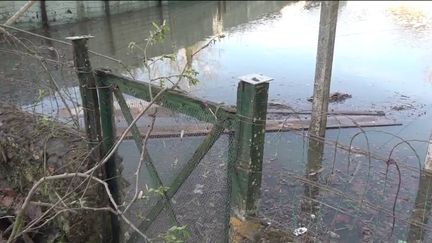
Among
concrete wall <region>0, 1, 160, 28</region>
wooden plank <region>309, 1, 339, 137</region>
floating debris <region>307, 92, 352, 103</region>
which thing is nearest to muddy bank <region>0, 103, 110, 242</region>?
wooden plank <region>309, 1, 339, 137</region>

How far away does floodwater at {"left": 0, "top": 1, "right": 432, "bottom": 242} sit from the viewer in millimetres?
4355

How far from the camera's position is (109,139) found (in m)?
3.88

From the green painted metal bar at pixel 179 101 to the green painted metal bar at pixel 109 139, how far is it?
5.7 inches

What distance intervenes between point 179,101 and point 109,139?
3.67ft

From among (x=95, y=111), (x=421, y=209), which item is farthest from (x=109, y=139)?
(x=421, y=209)

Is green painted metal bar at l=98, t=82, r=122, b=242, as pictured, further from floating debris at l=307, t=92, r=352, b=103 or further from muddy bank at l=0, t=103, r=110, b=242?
floating debris at l=307, t=92, r=352, b=103

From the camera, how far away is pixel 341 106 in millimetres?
7727

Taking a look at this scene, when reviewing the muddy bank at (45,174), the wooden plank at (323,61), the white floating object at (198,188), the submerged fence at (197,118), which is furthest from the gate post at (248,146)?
the wooden plank at (323,61)

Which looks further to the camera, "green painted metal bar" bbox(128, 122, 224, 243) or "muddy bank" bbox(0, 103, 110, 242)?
"muddy bank" bbox(0, 103, 110, 242)

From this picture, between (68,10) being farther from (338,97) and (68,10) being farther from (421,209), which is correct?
(421,209)

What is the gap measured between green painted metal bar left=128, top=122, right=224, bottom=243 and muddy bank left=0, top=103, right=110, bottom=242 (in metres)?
0.50

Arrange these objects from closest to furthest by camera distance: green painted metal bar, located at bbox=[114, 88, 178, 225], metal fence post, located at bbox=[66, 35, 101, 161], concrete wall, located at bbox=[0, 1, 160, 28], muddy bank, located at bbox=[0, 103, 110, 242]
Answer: green painted metal bar, located at bbox=[114, 88, 178, 225], metal fence post, located at bbox=[66, 35, 101, 161], muddy bank, located at bbox=[0, 103, 110, 242], concrete wall, located at bbox=[0, 1, 160, 28]

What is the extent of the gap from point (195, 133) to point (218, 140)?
1.24ft

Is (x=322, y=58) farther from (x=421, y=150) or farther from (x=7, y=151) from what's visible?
(x=7, y=151)
